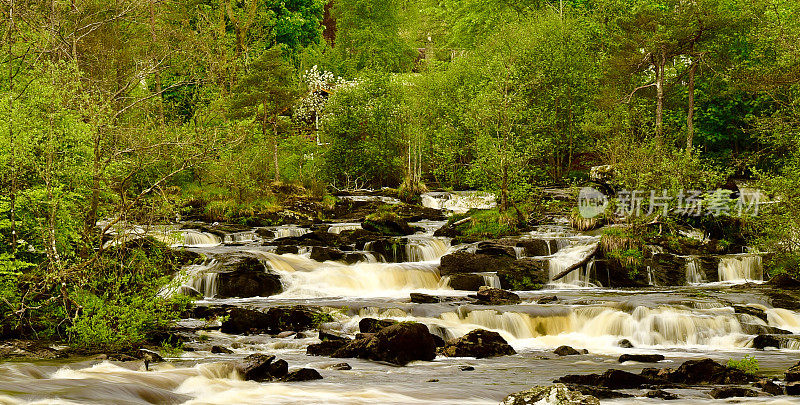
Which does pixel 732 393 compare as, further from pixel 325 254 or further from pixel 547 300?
pixel 325 254

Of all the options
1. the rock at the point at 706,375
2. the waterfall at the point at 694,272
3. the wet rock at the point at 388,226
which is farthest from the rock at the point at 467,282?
the rock at the point at 706,375

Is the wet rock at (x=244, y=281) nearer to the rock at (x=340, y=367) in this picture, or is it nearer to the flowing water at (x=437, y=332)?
the flowing water at (x=437, y=332)

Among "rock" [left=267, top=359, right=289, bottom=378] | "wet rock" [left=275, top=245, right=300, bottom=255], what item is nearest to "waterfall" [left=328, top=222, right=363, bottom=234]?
"wet rock" [left=275, top=245, right=300, bottom=255]

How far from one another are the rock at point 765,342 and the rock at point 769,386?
195 inches

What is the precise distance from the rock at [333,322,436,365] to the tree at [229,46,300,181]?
969 inches

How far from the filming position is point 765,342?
16.4 metres

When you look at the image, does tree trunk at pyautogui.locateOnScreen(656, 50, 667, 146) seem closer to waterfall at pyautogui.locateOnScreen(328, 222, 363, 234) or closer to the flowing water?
the flowing water

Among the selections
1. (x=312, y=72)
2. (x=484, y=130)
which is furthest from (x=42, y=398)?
(x=312, y=72)

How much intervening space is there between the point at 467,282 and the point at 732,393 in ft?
42.8

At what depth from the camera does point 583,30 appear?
1928 inches

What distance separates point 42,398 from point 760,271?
2284cm

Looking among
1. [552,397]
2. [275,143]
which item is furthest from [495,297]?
[275,143]

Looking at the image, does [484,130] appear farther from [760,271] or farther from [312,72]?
[312,72]

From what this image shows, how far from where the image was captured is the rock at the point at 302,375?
41.0 feet
